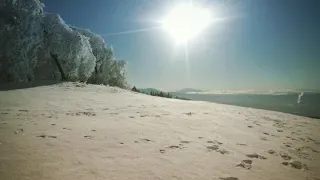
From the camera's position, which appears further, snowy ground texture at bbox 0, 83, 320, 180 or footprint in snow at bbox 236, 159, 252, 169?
footprint in snow at bbox 236, 159, 252, 169

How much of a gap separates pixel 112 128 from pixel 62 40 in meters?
24.3

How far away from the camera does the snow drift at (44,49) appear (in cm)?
2191

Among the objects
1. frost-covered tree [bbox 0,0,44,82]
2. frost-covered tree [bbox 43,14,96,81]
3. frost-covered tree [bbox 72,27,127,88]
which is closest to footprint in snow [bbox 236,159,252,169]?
frost-covered tree [bbox 0,0,44,82]

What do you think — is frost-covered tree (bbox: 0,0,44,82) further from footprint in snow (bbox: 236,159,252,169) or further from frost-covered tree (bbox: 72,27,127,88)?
footprint in snow (bbox: 236,159,252,169)

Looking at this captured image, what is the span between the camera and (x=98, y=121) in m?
8.13

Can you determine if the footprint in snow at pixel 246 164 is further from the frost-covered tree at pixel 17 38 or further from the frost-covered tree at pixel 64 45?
the frost-covered tree at pixel 64 45

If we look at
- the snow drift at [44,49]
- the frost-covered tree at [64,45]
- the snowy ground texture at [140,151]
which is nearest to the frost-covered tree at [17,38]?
the snow drift at [44,49]

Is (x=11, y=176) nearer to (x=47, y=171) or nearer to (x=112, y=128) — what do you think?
(x=47, y=171)

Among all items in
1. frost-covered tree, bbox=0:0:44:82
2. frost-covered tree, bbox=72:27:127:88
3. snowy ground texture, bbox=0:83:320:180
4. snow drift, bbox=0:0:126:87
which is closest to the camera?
snowy ground texture, bbox=0:83:320:180

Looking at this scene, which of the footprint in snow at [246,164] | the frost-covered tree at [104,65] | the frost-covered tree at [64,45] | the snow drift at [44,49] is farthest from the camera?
the frost-covered tree at [104,65]

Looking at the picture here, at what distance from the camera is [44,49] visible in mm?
27922

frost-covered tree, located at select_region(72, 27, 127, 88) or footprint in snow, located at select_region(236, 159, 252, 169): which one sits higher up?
frost-covered tree, located at select_region(72, 27, 127, 88)

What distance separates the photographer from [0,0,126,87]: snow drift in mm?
21906

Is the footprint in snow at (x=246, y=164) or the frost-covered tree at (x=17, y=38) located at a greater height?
the frost-covered tree at (x=17, y=38)
